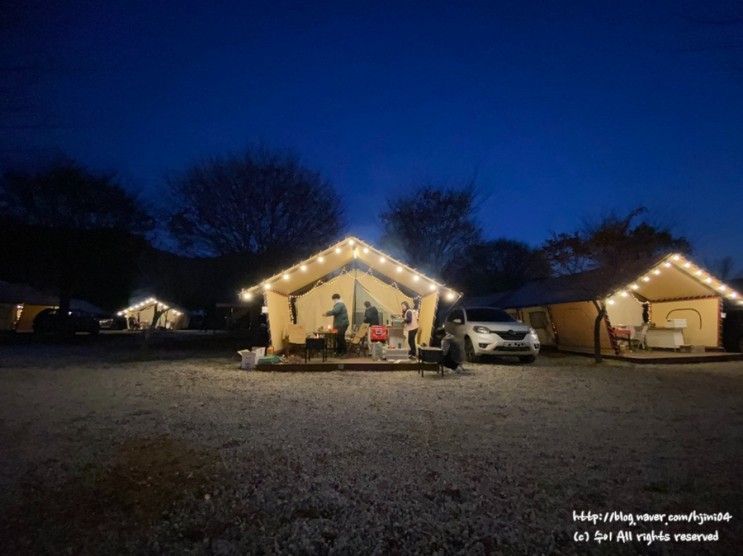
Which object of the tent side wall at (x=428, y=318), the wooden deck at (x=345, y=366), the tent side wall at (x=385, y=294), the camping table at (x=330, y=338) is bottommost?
the wooden deck at (x=345, y=366)

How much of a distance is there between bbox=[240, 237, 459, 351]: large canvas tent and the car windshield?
803 mm

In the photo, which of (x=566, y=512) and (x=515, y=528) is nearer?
(x=515, y=528)

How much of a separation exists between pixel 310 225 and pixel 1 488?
67.3 feet

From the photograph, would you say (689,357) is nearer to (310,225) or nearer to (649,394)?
(649,394)

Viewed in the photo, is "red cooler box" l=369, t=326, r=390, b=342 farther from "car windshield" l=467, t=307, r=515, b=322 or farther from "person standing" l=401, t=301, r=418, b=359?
"car windshield" l=467, t=307, r=515, b=322

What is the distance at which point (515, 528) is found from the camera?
10.3 ft

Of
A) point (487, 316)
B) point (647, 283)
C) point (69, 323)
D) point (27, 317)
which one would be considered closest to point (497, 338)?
point (487, 316)

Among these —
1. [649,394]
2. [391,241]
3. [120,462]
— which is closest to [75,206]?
[391,241]

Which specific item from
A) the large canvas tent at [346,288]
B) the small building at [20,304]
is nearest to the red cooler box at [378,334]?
the large canvas tent at [346,288]

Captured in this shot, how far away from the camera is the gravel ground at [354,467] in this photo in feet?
9.97

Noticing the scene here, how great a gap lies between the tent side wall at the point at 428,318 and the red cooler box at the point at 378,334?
155 cm

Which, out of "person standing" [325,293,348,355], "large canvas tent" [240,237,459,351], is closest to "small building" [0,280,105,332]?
"large canvas tent" [240,237,459,351]

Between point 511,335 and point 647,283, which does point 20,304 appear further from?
point 647,283

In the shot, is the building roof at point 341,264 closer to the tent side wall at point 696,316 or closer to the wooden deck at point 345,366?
the wooden deck at point 345,366
